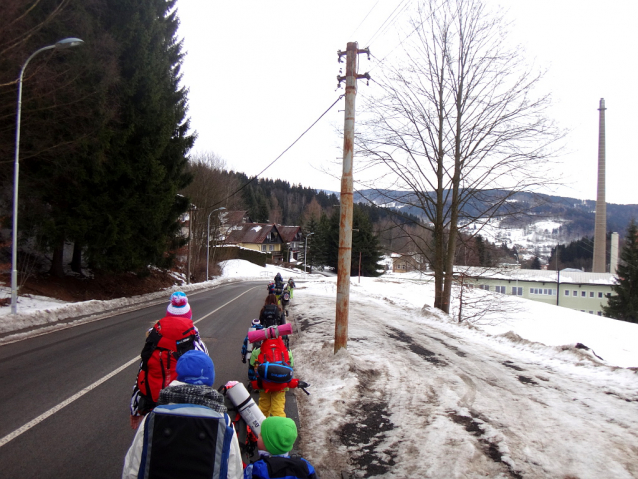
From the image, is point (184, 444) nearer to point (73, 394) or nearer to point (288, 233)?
→ point (73, 394)

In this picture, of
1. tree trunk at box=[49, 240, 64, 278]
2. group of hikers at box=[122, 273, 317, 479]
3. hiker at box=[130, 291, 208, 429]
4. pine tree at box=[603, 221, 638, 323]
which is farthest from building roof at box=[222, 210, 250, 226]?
group of hikers at box=[122, 273, 317, 479]

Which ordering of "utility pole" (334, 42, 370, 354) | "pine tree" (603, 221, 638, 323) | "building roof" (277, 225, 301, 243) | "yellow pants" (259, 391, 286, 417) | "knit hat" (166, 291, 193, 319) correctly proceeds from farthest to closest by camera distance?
"building roof" (277, 225, 301, 243)
"pine tree" (603, 221, 638, 323)
"utility pole" (334, 42, 370, 354)
"yellow pants" (259, 391, 286, 417)
"knit hat" (166, 291, 193, 319)

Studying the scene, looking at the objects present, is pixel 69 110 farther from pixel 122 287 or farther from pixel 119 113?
pixel 122 287

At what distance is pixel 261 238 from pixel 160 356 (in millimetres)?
81838

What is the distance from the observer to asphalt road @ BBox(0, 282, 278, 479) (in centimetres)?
403

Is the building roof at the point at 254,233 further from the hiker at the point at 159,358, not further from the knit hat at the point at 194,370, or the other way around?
the knit hat at the point at 194,370

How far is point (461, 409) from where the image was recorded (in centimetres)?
545

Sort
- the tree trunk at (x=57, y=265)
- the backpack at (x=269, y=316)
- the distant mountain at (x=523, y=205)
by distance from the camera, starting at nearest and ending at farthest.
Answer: the backpack at (x=269, y=316) → the distant mountain at (x=523, y=205) → the tree trunk at (x=57, y=265)

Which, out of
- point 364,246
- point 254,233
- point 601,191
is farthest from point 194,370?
point 254,233

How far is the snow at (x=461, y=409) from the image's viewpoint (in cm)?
410

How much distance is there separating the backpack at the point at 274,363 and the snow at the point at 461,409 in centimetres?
93

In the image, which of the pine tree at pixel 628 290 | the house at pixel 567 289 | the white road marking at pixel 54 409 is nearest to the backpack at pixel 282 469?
the white road marking at pixel 54 409

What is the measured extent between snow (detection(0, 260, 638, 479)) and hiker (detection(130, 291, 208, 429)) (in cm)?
187

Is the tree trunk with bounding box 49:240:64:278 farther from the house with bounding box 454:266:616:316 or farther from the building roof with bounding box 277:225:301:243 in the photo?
the building roof with bounding box 277:225:301:243
